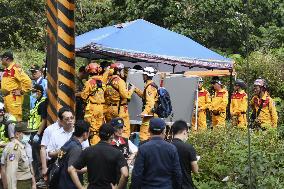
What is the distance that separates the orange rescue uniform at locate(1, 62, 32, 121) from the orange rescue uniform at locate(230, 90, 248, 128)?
5.31 meters

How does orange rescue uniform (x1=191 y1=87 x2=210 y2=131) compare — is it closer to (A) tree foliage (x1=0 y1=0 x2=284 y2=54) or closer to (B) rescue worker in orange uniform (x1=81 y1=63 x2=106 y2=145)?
(B) rescue worker in orange uniform (x1=81 y1=63 x2=106 y2=145)

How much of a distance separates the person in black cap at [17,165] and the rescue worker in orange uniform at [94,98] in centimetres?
331

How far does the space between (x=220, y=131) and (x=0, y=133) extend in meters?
3.88

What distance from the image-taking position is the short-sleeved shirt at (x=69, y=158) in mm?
9594

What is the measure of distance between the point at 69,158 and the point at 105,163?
77 centimetres

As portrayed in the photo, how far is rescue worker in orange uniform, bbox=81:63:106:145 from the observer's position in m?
15.0

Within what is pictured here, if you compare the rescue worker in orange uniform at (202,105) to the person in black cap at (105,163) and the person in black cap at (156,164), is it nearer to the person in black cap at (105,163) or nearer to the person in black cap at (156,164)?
the person in black cap at (156,164)

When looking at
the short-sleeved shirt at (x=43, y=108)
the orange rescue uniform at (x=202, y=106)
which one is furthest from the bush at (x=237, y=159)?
the orange rescue uniform at (x=202, y=106)

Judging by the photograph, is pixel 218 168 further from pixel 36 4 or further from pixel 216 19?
pixel 36 4

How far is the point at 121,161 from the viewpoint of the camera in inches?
357

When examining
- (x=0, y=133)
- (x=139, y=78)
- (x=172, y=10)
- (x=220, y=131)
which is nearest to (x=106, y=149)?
(x=0, y=133)

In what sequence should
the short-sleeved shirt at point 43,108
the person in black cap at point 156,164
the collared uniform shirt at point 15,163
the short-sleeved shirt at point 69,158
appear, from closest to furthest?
the person in black cap at point 156,164 < the short-sleeved shirt at point 69,158 < the collared uniform shirt at point 15,163 < the short-sleeved shirt at point 43,108

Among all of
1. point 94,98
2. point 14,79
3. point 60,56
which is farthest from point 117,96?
point 60,56

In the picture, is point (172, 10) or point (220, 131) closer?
point (220, 131)
